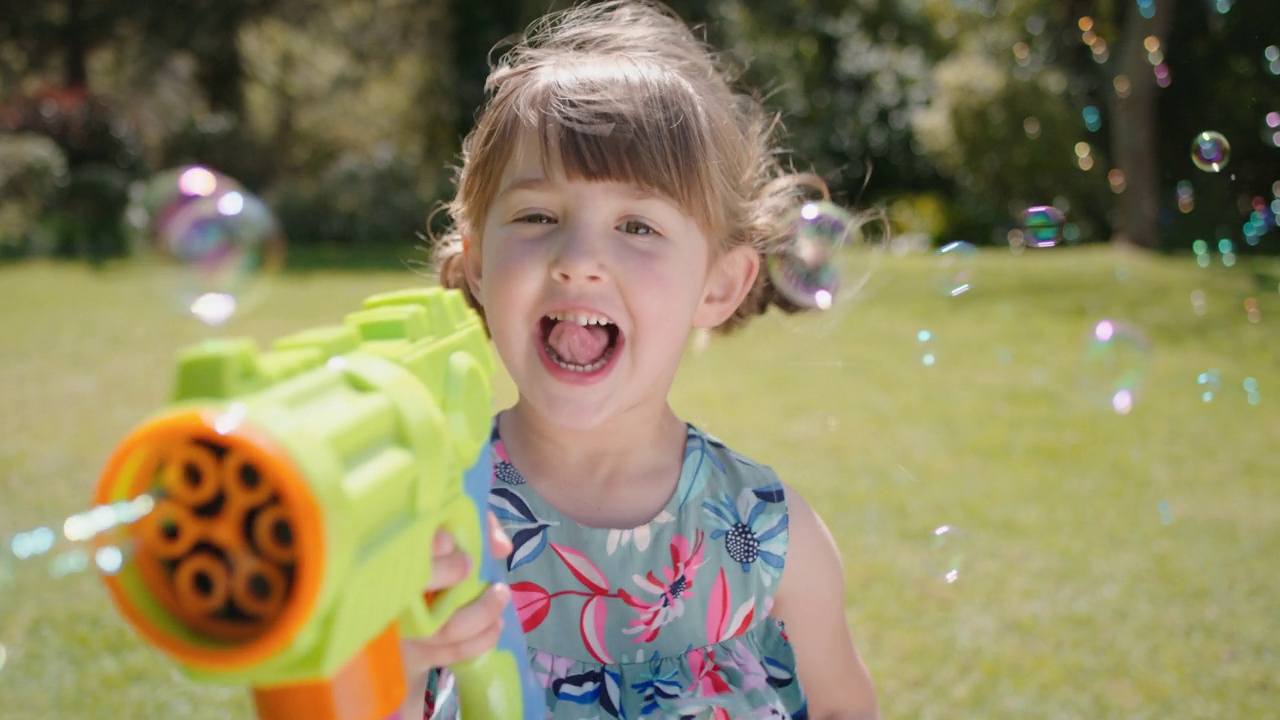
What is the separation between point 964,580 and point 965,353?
4039 millimetres

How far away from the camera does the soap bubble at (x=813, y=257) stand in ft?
8.09

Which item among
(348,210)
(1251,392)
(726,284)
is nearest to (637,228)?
(726,284)

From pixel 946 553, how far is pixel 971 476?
150cm

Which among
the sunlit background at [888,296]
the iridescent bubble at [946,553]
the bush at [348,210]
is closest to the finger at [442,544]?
the sunlit background at [888,296]

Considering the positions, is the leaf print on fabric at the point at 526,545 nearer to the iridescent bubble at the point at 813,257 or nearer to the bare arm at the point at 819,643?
the bare arm at the point at 819,643

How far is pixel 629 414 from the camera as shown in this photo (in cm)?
190

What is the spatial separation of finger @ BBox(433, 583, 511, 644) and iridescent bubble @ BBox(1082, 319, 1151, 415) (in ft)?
15.5

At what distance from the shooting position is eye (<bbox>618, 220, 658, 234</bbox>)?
68.5 inches

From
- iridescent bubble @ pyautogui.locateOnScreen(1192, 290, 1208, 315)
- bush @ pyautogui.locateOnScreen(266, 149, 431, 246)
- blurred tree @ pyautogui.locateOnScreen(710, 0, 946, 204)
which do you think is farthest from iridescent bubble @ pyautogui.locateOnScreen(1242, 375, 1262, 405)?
bush @ pyautogui.locateOnScreen(266, 149, 431, 246)

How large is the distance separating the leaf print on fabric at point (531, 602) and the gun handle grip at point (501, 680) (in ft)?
1.30

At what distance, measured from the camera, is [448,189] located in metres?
15.4

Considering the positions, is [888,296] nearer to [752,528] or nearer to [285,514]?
[752,528]

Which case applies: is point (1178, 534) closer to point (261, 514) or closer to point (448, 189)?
point (261, 514)

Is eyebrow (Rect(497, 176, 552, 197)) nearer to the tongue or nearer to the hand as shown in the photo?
the tongue
